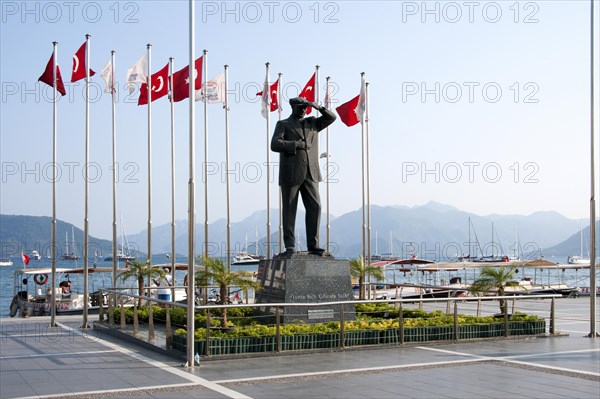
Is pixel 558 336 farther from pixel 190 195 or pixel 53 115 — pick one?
pixel 53 115

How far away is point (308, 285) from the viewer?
53.1ft

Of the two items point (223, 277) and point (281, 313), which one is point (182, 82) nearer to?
point (223, 277)

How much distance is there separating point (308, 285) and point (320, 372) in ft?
14.4

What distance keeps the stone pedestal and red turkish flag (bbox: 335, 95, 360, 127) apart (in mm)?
13577

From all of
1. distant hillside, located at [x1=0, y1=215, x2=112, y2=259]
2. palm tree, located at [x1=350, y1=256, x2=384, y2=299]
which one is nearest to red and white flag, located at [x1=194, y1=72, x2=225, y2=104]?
palm tree, located at [x1=350, y1=256, x2=384, y2=299]

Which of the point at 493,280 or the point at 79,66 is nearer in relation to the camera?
the point at 493,280

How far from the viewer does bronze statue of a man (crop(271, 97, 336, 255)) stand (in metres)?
17.0

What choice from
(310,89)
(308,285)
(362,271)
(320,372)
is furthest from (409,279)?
(320,372)

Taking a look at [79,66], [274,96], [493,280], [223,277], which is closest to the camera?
[223,277]

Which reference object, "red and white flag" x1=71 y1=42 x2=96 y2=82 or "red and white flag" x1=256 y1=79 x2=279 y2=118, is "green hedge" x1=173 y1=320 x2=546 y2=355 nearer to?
"red and white flag" x1=71 y1=42 x2=96 y2=82

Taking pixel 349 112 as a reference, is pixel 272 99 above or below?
above

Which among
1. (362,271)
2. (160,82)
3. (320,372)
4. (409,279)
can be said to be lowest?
(409,279)

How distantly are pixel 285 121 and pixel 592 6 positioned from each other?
26.8 ft

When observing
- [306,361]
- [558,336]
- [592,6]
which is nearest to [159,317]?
[306,361]
